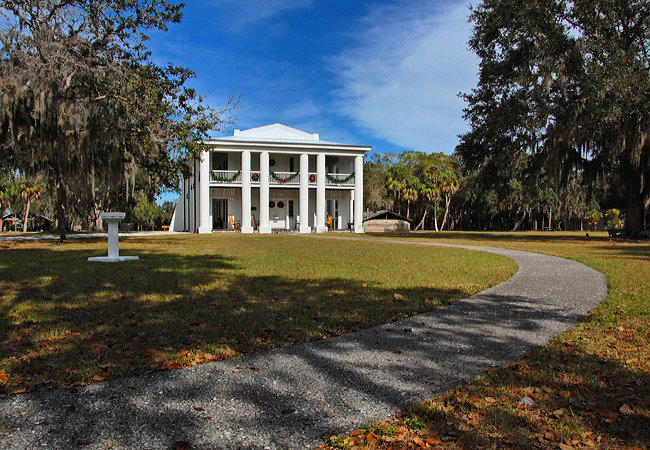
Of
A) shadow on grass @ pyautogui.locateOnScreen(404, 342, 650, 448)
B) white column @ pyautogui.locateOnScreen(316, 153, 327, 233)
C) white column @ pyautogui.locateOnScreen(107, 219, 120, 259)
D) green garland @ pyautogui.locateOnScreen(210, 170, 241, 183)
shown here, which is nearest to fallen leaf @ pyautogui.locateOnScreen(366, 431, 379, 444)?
shadow on grass @ pyautogui.locateOnScreen(404, 342, 650, 448)

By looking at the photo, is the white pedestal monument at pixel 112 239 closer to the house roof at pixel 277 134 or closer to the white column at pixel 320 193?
the white column at pixel 320 193

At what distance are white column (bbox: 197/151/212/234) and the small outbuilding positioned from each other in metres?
14.3

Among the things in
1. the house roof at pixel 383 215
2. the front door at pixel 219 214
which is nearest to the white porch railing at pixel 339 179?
the front door at pixel 219 214

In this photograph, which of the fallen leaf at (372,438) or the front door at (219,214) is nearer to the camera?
the fallen leaf at (372,438)

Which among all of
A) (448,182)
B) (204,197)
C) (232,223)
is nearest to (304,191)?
(232,223)

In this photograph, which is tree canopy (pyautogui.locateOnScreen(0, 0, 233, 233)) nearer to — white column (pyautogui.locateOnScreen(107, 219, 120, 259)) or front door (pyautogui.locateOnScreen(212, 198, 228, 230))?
white column (pyautogui.locateOnScreen(107, 219, 120, 259))

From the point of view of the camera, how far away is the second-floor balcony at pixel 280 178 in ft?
104

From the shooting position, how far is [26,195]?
4619 cm

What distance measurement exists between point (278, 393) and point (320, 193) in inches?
1181

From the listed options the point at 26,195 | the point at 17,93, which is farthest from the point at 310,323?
the point at 26,195

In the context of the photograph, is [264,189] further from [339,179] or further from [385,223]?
[385,223]

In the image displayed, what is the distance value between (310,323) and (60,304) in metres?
3.05

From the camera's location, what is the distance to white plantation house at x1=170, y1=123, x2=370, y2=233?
103ft

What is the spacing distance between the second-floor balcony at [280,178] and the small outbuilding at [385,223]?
23.4ft
